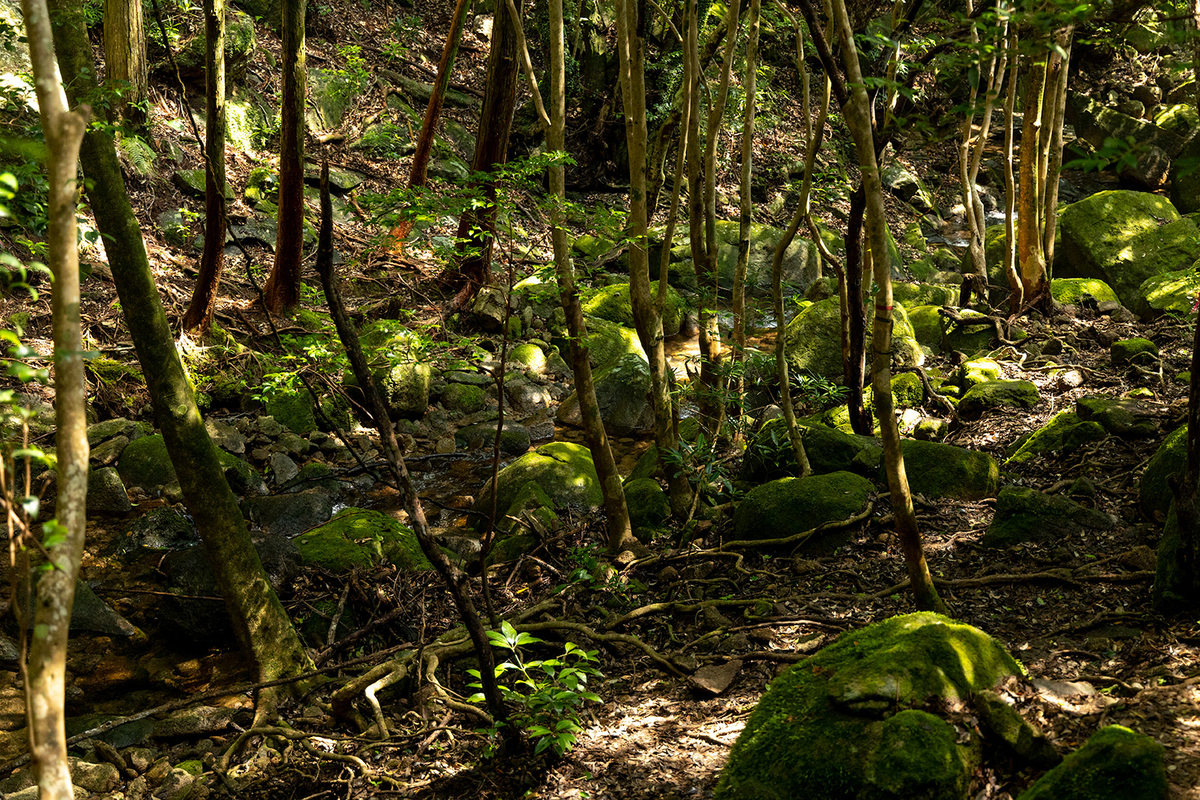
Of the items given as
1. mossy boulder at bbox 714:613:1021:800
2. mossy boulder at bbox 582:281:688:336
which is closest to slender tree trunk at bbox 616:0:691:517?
mossy boulder at bbox 714:613:1021:800

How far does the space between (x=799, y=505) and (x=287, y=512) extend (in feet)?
15.3

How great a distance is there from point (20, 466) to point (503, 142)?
27.3 ft

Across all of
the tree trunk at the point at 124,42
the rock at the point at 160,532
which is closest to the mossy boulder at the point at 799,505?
the rock at the point at 160,532

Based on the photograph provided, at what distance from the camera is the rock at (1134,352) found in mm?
7762

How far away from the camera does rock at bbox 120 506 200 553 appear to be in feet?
22.4

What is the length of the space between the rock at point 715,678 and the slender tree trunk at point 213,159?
599cm

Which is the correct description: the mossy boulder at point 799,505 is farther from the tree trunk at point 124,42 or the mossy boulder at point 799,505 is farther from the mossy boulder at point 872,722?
the tree trunk at point 124,42

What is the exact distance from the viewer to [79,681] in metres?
5.10

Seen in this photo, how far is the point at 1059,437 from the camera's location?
599 centimetres

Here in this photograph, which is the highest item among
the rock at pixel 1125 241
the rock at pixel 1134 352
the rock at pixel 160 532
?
the rock at pixel 1125 241

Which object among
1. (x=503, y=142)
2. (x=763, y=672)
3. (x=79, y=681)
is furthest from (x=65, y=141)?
(x=503, y=142)

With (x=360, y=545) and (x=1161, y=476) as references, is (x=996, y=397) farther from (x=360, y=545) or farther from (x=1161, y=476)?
(x=360, y=545)

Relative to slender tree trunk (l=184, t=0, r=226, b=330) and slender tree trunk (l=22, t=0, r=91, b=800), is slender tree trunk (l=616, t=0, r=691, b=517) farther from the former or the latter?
slender tree trunk (l=184, t=0, r=226, b=330)

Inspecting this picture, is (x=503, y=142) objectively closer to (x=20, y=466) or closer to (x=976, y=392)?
(x=976, y=392)
